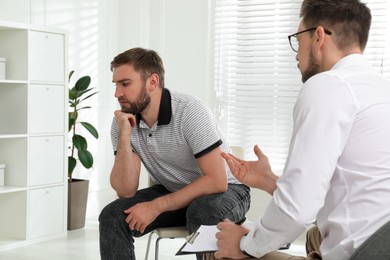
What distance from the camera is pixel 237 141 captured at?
5.49 metres

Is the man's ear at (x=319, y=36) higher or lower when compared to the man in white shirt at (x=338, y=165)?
higher

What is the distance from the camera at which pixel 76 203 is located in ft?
15.6

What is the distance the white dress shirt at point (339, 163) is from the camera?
1425mm

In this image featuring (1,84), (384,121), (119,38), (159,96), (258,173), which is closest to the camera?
(384,121)

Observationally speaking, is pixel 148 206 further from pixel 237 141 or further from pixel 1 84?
pixel 237 141

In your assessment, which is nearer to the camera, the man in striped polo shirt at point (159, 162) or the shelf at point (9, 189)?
the man in striped polo shirt at point (159, 162)

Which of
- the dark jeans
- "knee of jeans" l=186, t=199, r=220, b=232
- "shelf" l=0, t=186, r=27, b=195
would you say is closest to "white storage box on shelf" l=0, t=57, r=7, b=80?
"shelf" l=0, t=186, r=27, b=195

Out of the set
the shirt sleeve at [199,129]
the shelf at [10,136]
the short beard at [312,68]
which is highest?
the short beard at [312,68]

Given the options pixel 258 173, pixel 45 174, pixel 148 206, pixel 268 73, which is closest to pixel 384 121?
pixel 258 173

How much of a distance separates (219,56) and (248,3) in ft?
1.63

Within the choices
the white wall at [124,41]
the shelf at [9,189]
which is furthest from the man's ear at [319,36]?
the white wall at [124,41]

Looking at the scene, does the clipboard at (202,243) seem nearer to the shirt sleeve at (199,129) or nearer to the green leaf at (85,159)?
the shirt sleeve at (199,129)

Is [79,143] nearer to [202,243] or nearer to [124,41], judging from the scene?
[124,41]

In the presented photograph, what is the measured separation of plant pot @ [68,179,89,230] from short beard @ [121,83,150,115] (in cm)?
203
